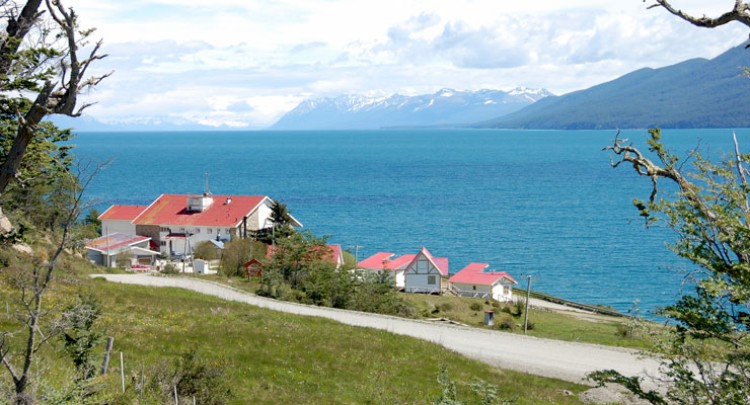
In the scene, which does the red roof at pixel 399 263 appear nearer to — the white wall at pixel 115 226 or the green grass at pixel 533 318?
the green grass at pixel 533 318


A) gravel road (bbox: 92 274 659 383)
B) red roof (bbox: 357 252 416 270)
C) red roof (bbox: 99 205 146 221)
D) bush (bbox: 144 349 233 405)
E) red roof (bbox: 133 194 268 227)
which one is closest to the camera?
bush (bbox: 144 349 233 405)

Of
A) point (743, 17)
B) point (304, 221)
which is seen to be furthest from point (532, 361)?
point (304, 221)

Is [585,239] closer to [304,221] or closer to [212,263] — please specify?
[304,221]

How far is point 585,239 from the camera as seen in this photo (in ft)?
266

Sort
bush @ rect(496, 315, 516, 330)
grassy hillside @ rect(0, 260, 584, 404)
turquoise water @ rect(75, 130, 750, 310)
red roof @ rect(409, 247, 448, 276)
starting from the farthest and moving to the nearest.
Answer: turquoise water @ rect(75, 130, 750, 310)
red roof @ rect(409, 247, 448, 276)
bush @ rect(496, 315, 516, 330)
grassy hillside @ rect(0, 260, 584, 404)

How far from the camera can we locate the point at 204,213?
66.1 meters

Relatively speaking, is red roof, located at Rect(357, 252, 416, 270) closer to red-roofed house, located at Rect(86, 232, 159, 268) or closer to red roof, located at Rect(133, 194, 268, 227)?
red roof, located at Rect(133, 194, 268, 227)

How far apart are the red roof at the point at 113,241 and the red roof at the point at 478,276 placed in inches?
1027

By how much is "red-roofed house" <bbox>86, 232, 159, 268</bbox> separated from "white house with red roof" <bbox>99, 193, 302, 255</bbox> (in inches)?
75.3

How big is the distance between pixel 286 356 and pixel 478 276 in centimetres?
4009

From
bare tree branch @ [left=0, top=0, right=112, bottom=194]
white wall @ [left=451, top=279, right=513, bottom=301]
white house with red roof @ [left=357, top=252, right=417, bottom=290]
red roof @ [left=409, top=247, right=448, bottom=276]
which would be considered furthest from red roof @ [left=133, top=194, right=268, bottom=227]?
bare tree branch @ [left=0, top=0, right=112, bottom=194]

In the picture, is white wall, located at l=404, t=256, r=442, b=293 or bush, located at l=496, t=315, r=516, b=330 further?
white wall, located at l=404, t=256, r=442, b=293

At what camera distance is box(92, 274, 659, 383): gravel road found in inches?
875

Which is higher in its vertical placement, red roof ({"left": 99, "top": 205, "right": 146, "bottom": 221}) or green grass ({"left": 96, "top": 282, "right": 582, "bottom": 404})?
green grass ({"left": 96, "top": 282, "right": 582, "bottom": 404})
